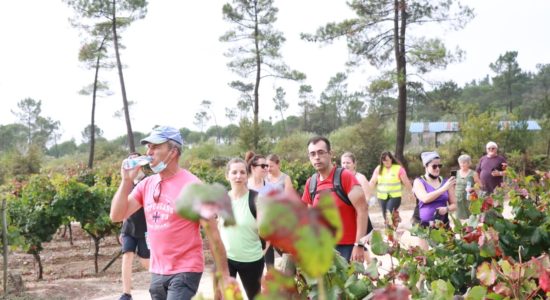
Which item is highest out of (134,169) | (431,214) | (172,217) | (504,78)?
(504,78)

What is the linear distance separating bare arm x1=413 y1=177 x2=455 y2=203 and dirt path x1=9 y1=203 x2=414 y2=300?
75 centimetres

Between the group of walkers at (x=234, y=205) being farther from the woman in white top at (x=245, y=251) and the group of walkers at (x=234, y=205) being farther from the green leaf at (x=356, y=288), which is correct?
the green leaf at (x=356, y=288)

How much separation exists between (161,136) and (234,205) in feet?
2.79

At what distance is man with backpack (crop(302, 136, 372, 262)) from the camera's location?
13.9 feet

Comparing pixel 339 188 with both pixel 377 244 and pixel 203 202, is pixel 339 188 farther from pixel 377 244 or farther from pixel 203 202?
pixel 203 202

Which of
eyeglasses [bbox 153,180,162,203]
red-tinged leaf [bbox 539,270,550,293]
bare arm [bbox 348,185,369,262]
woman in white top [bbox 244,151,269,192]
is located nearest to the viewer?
red-tinged leaf [bbox 539,270,550,293]

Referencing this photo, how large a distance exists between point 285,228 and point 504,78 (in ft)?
223

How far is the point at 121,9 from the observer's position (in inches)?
1196

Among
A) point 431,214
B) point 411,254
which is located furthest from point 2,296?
point 411,254

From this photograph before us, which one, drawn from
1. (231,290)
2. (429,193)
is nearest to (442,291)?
(231,290)

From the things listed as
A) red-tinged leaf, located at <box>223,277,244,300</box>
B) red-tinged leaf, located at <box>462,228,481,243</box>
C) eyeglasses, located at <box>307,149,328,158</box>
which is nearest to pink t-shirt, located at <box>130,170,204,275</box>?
eyeglasses, located at <box>307,149,328,158</box>

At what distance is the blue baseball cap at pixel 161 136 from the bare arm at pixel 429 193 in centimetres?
331

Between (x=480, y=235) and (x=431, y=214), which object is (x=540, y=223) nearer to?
(x=480, y=235)

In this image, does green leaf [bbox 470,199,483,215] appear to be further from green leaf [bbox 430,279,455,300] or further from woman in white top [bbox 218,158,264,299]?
woman in white top [bbox 218,158,264,299]
